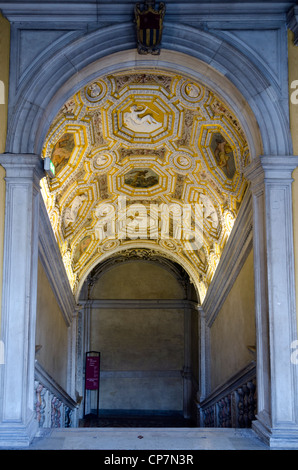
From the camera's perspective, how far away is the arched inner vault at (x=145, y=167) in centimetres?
725

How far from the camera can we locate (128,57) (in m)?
5.68

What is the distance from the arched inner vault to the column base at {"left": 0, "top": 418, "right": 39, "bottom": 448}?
421 centimetres

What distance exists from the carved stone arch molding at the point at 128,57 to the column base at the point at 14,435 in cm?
286

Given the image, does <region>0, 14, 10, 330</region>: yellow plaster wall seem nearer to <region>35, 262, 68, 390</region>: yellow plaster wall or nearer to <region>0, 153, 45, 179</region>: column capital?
<region>0, 153, 45, 179</region>: column capital

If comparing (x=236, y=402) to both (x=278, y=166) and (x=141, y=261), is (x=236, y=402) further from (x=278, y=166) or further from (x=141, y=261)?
(x=141, y=261)

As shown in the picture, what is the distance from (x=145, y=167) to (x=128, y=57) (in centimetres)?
436

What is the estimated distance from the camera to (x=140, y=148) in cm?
902

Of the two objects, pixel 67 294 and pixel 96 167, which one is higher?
pixel 96 167

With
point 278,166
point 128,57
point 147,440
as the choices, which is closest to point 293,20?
point 278,166

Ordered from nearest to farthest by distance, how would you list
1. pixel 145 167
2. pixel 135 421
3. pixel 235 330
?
pixel 235 330, pixel 145 167, pixel 135 421

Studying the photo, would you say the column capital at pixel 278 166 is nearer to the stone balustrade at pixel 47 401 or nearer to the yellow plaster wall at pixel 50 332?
the stone balustrade at pixel 47 401

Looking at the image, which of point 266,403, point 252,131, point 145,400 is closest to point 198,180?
point 252,131

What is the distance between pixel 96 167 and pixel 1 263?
187 inches

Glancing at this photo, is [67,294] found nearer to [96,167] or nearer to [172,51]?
[96,167]
